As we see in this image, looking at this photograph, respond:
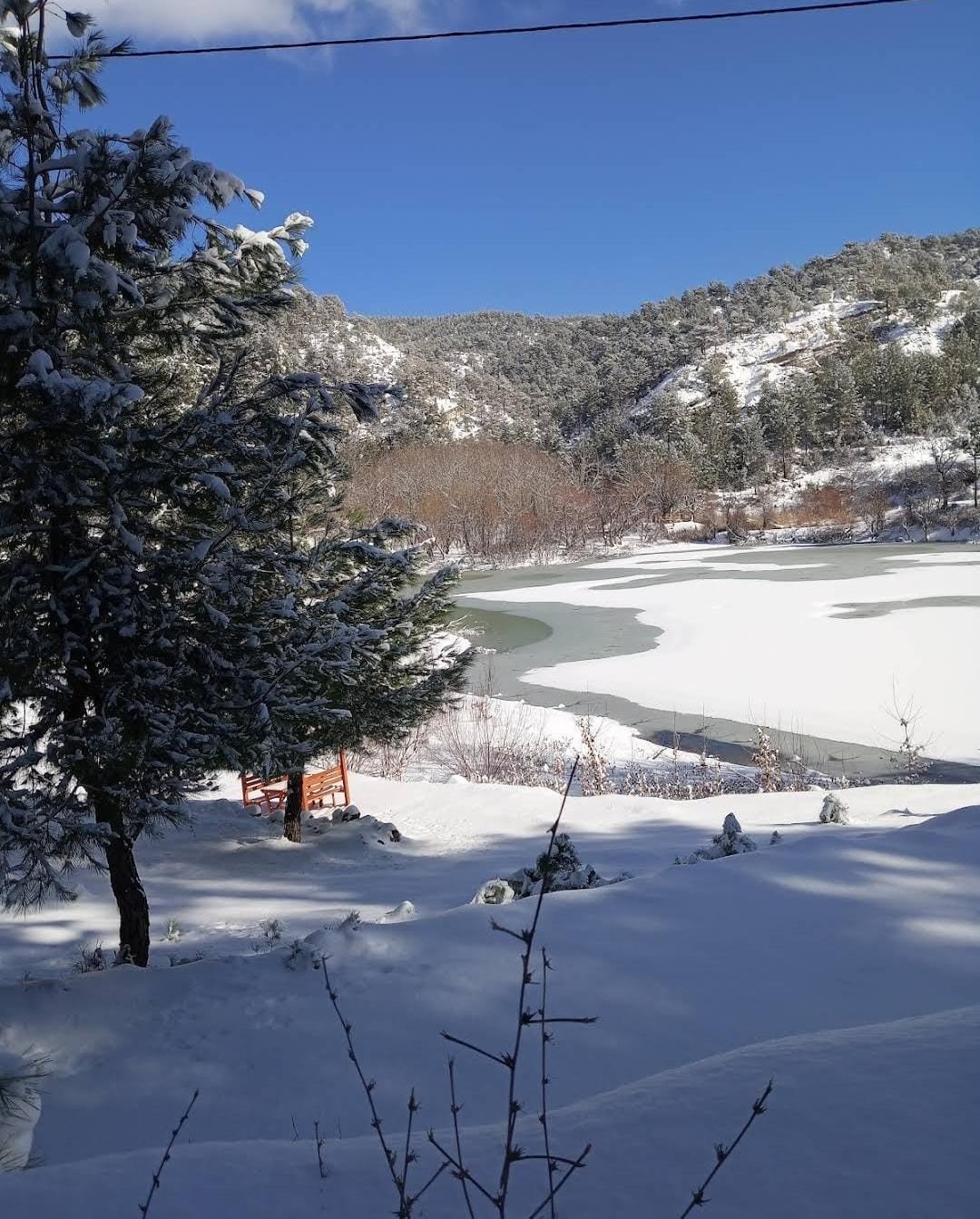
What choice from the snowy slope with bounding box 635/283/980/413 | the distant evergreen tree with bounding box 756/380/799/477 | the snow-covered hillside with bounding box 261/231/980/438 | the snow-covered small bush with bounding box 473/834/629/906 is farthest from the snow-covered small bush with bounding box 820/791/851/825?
the snowy slope with bounding box 635/283/980/413

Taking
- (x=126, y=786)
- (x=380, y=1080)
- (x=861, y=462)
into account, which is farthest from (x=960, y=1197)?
(x=861, y=462)

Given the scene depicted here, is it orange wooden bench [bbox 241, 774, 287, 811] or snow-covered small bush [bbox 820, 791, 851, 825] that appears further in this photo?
orange wooden bench [bbox 241, 774, 287, 811]

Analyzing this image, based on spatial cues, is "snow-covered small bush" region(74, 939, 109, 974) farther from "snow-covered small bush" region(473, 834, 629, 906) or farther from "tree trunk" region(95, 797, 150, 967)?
"snow-covered small bush" region(473, 834, 629, 906)

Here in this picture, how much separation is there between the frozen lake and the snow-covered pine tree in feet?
29.1

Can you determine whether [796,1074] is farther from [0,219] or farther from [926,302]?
[926,302]

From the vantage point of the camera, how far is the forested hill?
64.8 meters

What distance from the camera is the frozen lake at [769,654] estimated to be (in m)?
12.4

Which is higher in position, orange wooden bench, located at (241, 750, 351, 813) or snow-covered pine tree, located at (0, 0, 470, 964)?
snow-covered pine tree, located at (0, 0, 470, 964)

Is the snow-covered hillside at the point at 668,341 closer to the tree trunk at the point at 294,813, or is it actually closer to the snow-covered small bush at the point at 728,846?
the tree trunk at the point at 294,813

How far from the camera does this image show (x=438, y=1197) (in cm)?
171

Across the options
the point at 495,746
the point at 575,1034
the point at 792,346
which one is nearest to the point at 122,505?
the point at 575,1034

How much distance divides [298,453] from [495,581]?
34090 millimetres

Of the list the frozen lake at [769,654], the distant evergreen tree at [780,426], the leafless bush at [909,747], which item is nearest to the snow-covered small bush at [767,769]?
the frozen lake at [769,654]

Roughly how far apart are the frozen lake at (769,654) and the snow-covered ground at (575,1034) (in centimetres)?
617
